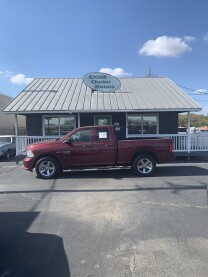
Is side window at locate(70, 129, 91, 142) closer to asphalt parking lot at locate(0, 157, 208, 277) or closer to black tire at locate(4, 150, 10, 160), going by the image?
asphalt parking lot at locate(0, 157, 208, 277)

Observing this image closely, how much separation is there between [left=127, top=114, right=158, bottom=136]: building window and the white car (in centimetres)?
735

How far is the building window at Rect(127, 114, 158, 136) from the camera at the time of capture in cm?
1906

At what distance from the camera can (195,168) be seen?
13352 millimetres

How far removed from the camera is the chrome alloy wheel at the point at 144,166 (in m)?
11.5

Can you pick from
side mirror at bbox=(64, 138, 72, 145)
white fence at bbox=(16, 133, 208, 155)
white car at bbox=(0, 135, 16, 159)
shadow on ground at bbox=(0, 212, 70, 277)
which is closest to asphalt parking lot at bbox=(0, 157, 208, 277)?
shadow on ground at bbox=(0, 212, 70, 277)

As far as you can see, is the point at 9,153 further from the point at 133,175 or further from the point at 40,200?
the point at 40,200

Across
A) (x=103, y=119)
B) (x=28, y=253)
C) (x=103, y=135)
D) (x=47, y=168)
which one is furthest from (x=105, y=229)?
(x=103, y=119)

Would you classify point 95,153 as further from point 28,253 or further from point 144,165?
point 28,253

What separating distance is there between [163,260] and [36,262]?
1800 mm

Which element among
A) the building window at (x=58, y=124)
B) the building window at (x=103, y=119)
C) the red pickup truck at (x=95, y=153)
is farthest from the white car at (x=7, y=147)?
the red pickup truck at (x=95, y=153)

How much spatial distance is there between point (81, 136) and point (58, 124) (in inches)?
304

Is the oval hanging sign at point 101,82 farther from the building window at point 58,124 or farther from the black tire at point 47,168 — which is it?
the black tire at point 47,168

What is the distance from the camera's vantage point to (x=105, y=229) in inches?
229

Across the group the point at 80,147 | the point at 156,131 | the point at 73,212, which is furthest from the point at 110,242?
the point at 156,131
